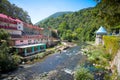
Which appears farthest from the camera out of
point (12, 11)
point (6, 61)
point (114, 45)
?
point (12, 11)

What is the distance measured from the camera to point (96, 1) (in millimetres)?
13641

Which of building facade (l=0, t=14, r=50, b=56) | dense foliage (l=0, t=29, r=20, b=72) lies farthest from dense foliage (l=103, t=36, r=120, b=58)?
building facade (l=0, t=14, r=50, b=56)

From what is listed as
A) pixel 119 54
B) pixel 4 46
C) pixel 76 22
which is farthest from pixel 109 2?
pixel 76 22

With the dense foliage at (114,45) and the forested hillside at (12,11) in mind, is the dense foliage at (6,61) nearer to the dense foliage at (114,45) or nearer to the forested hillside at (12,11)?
the dense foliage at (114,45)

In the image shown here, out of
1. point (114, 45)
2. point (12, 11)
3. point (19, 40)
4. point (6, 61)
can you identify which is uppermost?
point (12, 11)

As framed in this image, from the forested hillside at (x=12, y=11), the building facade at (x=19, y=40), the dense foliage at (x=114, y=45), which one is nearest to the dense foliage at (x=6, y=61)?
the building facade at (x=19, y=40)

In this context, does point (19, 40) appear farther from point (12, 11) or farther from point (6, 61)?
point (12, 11)

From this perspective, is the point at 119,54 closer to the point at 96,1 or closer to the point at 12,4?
the point at 96,1

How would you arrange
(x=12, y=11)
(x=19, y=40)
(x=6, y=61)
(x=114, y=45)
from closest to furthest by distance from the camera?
(x=6, y=61) < (x=114, y=45) < (x=19, y=40) < (x=12, y=11)

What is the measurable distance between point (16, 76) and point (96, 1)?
1513 centimetres

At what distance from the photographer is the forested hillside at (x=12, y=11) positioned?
180ft

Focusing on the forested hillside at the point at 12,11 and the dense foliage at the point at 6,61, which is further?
the forested hillside at the point at 12,11

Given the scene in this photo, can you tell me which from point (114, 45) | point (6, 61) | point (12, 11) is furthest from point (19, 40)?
point (12, 11)

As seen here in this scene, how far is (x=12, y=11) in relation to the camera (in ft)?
205
